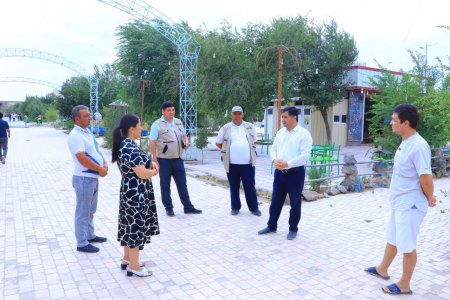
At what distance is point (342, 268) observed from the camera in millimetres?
4262

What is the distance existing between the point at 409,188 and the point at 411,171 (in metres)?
0.15

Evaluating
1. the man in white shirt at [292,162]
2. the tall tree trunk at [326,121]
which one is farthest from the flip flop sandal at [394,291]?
the tall tree trunk at [326,121]

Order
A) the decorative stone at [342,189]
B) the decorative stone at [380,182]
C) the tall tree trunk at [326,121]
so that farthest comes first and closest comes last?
1. the tall tree trunk at [326,121]
2. the decorative stone at [380,182]
3. the decorative stone at [342,189]

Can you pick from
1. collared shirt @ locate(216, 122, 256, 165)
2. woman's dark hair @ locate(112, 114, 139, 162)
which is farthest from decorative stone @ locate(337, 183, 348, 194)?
woman's dark hair @ locate(112, 114, 139, 162)

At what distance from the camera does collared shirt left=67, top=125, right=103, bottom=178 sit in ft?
14.4

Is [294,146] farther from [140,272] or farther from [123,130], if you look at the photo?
[140,272]

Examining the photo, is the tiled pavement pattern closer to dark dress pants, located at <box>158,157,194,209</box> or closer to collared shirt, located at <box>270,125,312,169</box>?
dark dress pants, located at <box>158,157,194,209</box>

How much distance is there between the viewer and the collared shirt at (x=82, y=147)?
4.39 m

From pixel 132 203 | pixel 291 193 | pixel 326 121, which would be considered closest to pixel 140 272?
pixel 132 203

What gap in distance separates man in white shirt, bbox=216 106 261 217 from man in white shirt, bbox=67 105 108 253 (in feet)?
7.36

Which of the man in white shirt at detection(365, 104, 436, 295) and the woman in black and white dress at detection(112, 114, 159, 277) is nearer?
the man in white shirt at detection(365, 104, 436, 295)

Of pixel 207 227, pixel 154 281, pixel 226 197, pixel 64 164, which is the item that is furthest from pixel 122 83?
pixel 154 281

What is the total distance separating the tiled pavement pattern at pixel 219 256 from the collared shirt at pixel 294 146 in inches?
42.5

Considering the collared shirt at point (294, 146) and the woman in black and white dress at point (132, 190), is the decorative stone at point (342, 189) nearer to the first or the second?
the collared shirt at point (294, 146)
